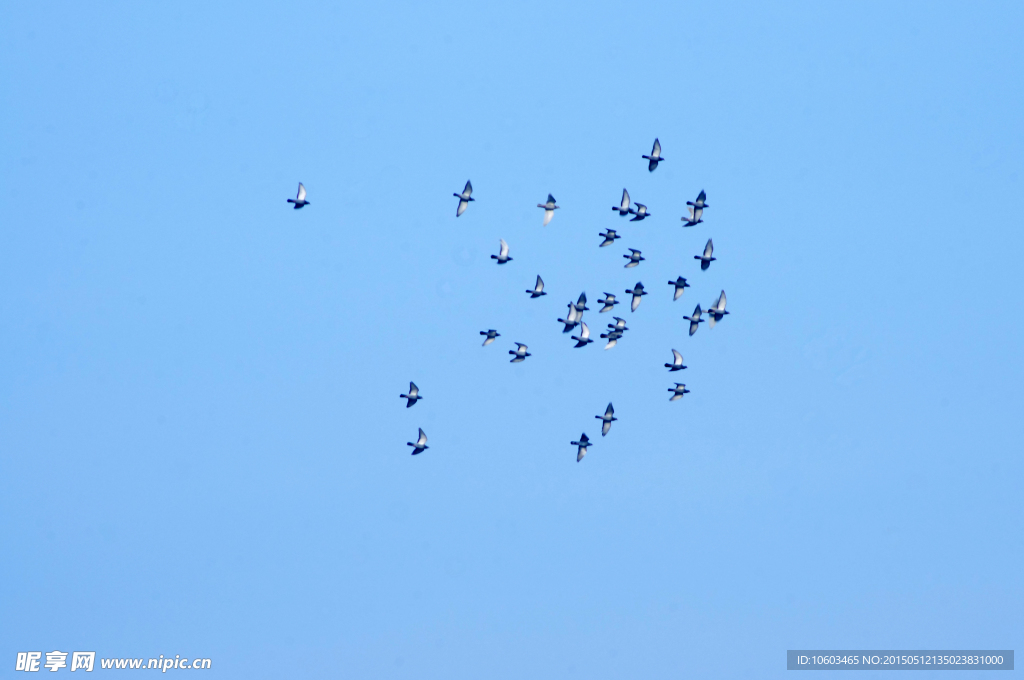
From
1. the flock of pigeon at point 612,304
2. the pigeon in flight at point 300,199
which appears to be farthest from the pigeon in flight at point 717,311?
the pigeon in flight at point 300,199

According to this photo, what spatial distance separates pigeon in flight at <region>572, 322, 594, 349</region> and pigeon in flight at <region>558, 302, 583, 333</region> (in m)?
0.91

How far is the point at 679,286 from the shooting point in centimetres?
16075

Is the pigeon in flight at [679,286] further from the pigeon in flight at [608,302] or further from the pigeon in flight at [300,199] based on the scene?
the pigeon in flight at [300,199]

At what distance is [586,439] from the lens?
535 ft

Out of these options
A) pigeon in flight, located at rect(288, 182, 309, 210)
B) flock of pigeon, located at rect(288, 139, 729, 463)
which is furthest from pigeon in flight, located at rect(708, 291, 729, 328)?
pigeon in flight, located at rect(288, 182, 309, 210)

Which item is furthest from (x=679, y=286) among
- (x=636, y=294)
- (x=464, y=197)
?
(x=464, y=197)

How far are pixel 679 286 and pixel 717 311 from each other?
499 centimetres

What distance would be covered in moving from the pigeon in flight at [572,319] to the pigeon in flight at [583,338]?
3.00ft

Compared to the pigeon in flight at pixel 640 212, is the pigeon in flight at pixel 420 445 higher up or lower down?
lower down

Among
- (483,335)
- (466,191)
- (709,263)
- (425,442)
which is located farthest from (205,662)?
(709,263)

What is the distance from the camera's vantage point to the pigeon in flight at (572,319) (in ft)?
516

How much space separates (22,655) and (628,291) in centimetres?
7442

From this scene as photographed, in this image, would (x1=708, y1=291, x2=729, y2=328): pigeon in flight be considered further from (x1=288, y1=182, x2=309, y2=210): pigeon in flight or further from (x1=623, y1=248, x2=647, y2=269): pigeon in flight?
(x1=288, y1=182, x2=309, y2=210): pigeon in flight

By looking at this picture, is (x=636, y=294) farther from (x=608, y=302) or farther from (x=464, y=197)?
(x=464, y=197)
